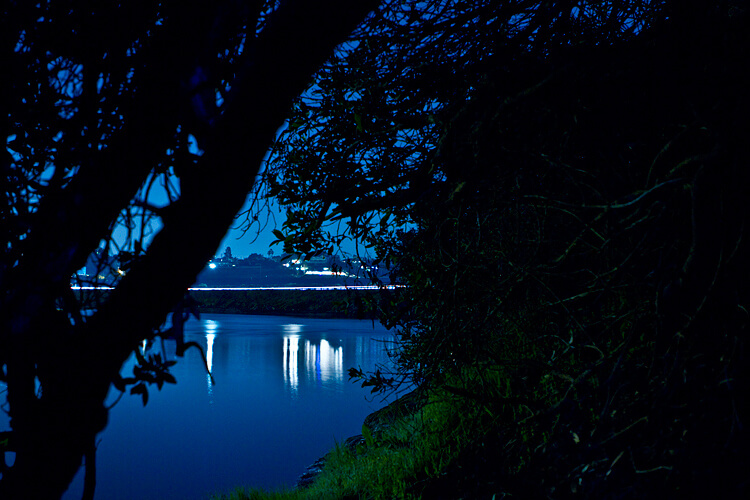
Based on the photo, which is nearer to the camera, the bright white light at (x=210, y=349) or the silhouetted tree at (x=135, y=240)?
the silhouetted tree at (x=135, y=240)

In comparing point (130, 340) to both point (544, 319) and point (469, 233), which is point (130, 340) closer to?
point (469, 233)

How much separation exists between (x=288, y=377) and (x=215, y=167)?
20.6 meters

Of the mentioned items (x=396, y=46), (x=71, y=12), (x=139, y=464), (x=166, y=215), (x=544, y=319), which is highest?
(x=396, y=46)

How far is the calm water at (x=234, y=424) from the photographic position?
38.7ft

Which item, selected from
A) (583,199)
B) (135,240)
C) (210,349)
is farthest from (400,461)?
(210,349)

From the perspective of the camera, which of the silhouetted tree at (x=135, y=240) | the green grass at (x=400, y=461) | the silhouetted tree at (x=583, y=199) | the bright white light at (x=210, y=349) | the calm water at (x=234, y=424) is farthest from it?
the bright white light at (x=210, y=349)

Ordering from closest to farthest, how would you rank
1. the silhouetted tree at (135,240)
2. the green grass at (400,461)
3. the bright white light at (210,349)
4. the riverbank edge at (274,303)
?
the silhouetted tree at (135,240) < the green grass at (400,461) < the bright white light at (210,349) < the riverbank edge at (274,303)

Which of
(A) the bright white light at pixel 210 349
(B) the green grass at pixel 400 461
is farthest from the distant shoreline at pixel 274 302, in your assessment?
(B) the green grass at pixel 400 461

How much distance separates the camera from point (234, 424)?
51.7ft

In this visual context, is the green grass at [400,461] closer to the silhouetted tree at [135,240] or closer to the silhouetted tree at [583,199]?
the silhouetted tree at [583,199]

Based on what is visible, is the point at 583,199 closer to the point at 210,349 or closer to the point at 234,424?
the point at 234,424

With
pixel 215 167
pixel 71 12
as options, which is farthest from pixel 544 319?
pixel 71 12

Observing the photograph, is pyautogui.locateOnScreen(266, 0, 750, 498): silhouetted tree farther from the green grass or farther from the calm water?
the calm water

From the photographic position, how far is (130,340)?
1674mm
